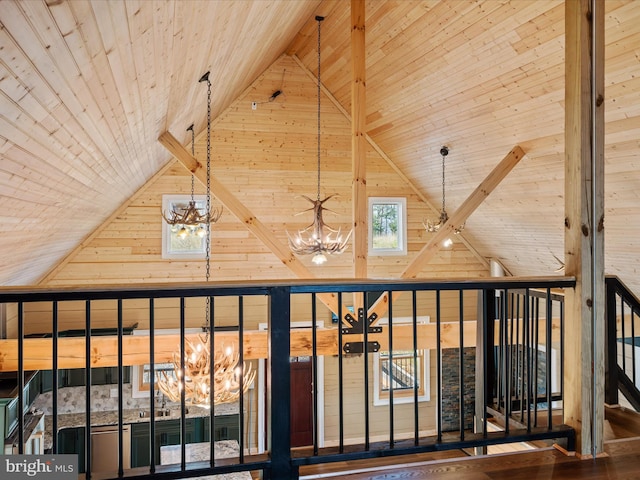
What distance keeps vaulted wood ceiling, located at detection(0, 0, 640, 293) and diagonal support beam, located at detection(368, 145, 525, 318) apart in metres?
0.22

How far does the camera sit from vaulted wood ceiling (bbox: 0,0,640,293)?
206cm

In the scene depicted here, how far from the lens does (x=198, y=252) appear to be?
7.63 metres

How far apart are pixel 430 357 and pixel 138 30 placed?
7.88 m

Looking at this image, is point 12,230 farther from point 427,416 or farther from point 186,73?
point 427,416

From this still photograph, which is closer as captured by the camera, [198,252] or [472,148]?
[472,148]

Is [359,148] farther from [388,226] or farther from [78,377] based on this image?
[78,377]

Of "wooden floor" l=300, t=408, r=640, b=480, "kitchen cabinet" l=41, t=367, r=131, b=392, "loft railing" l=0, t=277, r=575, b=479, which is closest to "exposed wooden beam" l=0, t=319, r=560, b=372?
"loft railing" l=0, t=277, r=575, b=479

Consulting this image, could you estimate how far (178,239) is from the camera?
758 cm

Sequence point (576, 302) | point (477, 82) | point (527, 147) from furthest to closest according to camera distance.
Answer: point (527, 147) → point (477, 82) → point (576, 302)

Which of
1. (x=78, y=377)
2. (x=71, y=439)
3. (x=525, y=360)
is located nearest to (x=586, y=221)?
(x=525, y=360)

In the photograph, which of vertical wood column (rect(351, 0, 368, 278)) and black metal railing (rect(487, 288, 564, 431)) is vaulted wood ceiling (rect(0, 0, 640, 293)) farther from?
black metal railing (rect(487, 288, 564, 431))

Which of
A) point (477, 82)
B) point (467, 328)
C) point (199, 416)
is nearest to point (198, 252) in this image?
point (199, 416)

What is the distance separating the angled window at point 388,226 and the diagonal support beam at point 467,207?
2073 mm

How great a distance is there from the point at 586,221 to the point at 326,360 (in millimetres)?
6310
